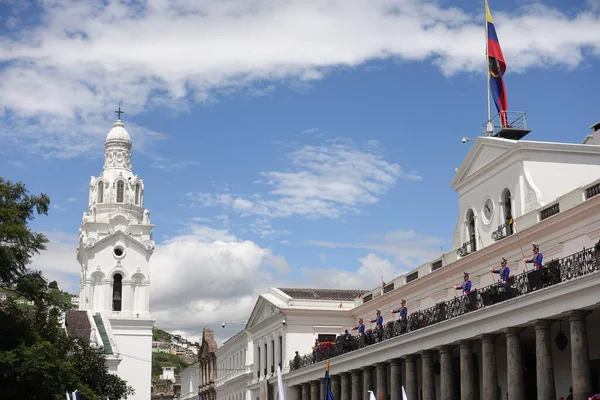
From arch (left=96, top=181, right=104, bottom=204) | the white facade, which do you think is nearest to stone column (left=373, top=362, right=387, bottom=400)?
the white facade

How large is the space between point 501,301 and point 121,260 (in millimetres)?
56804

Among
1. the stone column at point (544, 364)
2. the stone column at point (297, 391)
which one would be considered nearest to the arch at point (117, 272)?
the stone column at point (297, 391)

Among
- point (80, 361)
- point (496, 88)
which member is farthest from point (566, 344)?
point (80, 361)

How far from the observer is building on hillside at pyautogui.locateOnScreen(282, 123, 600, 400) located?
27.8 m

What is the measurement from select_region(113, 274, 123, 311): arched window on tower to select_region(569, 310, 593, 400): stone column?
61.1 m

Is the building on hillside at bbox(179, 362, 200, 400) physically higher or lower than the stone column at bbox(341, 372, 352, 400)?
higher

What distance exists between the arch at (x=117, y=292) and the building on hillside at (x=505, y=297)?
36009 mm

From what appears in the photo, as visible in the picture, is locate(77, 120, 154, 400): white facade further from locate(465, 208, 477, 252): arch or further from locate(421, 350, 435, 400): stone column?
locate(421, 350, 435, 400): stone column

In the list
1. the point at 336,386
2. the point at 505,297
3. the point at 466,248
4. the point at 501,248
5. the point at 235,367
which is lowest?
the point at 336,386

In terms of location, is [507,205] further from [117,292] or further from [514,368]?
[117,292]

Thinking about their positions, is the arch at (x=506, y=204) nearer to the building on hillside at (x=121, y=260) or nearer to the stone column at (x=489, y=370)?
the stone column at (x=489, y=370)

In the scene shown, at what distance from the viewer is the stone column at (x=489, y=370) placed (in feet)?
102

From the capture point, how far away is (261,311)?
65.8 metres

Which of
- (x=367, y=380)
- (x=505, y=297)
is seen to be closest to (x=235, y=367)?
(x=367, y=380)
